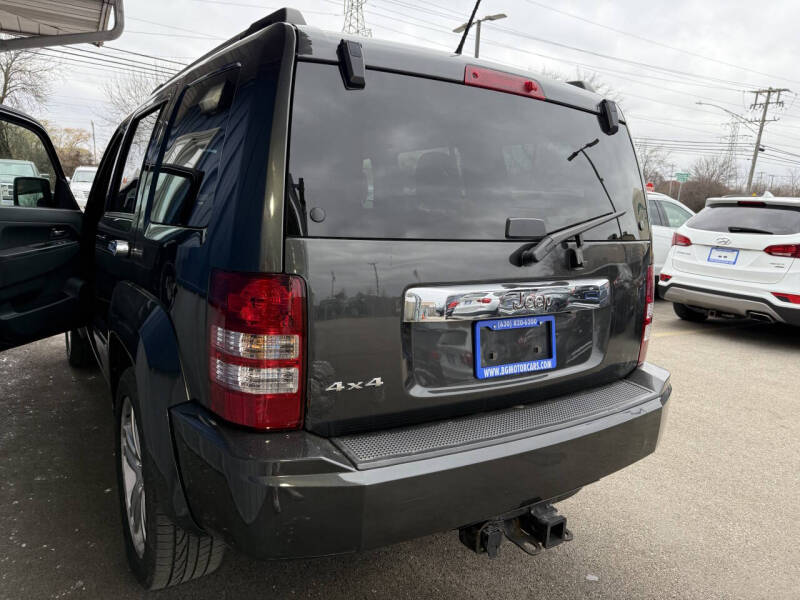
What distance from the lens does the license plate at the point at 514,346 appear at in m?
1.85

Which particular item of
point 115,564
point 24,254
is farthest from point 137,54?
point 115,564

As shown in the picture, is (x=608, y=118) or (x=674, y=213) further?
(x=674, y=213)

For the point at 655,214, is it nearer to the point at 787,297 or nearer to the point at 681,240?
the point at 681,240

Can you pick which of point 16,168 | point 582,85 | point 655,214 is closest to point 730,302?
point 655,214

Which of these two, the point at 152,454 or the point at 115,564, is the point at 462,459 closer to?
the point at 152,454

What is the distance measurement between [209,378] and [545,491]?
1111 mm

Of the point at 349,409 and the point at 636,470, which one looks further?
the point at 636,470

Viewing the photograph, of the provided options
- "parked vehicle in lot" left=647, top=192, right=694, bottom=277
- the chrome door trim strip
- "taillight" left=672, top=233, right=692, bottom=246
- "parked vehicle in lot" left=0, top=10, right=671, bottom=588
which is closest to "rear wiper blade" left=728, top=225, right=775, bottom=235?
"taillight" left=672, top=233, right=692, bottom=246

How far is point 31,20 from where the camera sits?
7.17m

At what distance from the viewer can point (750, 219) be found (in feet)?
21.1

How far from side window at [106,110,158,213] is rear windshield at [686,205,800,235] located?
6204mm

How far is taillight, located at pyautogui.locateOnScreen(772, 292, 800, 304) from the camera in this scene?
5.92 m

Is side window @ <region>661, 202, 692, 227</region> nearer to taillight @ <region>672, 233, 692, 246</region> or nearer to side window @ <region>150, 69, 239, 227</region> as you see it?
taillight @ <region>672, 233, 692, 246</region>

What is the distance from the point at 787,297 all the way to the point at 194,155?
622 centimetres
